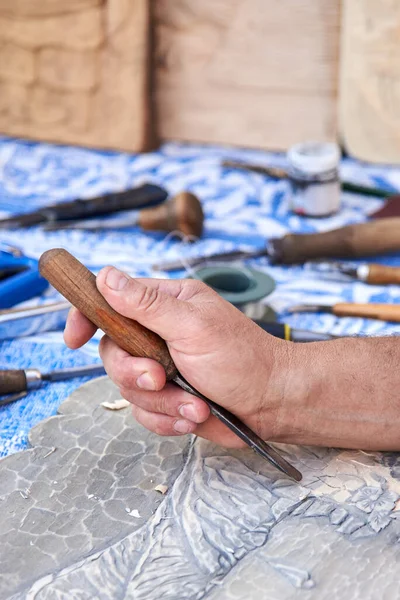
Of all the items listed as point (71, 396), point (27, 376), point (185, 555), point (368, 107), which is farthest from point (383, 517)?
point (368, 107)

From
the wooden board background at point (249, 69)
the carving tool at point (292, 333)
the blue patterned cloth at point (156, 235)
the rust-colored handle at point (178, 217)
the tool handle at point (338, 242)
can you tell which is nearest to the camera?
the carving tool at point (292, 333)

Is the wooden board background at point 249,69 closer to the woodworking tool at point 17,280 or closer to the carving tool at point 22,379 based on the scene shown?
the woodworking tool at point 17,280

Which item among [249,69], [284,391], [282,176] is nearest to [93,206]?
[282,176]

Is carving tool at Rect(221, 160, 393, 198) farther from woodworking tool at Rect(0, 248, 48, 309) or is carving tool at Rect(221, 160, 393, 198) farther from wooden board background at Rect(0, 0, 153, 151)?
woodworking tool at Rect(0, 248, 48, 309)

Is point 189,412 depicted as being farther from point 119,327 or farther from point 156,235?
point 156,235

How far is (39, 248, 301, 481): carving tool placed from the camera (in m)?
1.15

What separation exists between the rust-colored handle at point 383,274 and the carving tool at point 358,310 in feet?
0.45

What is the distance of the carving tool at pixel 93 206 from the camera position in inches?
89.1

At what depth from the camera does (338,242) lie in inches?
81.1

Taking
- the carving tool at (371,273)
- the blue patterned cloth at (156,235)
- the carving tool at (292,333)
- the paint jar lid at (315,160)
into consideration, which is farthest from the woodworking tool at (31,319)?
the paint jar lid at (315,160)

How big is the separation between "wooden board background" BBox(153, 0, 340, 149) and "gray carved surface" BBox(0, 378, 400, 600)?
5.34ft

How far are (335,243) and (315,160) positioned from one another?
0.30m

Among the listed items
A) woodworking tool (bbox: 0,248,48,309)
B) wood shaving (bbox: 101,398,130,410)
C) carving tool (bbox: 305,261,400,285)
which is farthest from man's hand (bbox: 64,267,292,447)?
carving tool (bbox: 305,261,400,285)

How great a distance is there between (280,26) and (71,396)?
64.2 inches
